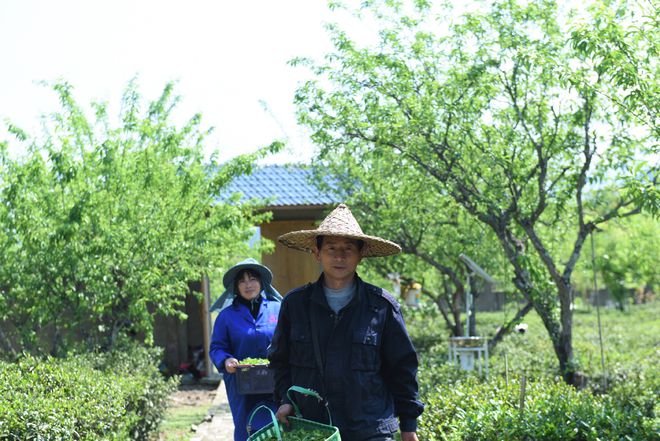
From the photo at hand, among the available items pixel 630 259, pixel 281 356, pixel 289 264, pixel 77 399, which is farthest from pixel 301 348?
pixel 630 259

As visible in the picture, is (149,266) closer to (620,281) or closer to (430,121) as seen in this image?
(430,121)

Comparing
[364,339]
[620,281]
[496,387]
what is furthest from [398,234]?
[620,281]

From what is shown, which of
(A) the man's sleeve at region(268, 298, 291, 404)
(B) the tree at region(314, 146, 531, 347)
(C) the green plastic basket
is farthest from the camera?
(B) the tree at region(314, 146, 531, 347)

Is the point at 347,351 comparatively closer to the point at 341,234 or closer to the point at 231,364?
the point at 341,234

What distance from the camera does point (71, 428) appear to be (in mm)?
6414

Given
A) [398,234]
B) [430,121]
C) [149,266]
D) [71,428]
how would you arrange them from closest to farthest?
1. [71,428]
2. [430,121]
3. [149,266]
4. [398,234]

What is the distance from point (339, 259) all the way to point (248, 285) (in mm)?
2263

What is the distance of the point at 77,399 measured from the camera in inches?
270

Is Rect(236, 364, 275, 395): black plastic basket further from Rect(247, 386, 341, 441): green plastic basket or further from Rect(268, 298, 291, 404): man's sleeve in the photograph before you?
Rect(247, 386, 341, 441): green plastic basket

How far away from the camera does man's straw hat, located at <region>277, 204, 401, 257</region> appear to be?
4.23 metres

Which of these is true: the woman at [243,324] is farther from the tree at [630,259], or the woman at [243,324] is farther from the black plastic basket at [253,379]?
the tree at [630,259]

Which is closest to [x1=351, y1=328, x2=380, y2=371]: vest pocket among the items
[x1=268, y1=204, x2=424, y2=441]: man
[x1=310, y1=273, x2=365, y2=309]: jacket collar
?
[x1=268, y1=204, x2=424, y2=441]: man

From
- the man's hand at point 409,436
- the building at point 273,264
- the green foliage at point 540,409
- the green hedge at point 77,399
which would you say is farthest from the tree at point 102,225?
the man's hand at point 409,436

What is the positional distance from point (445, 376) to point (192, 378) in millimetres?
7955
